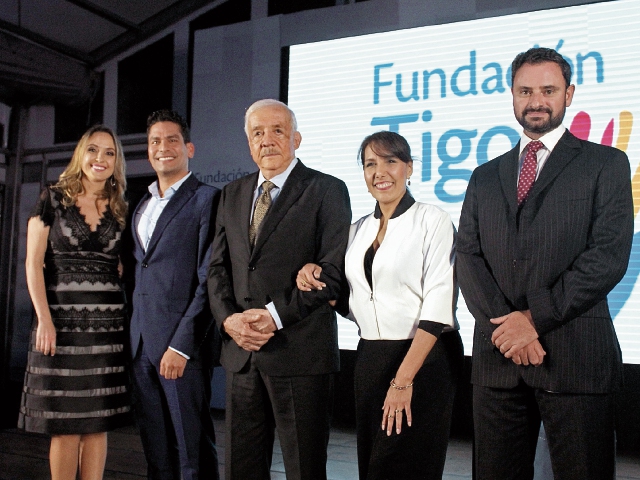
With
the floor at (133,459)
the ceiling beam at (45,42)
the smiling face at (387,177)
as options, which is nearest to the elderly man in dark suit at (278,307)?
the smiling face at (387,177)

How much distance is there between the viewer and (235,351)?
202cm

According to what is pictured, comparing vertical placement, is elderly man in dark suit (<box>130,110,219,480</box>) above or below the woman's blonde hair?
below

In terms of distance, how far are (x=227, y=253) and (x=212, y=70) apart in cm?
327

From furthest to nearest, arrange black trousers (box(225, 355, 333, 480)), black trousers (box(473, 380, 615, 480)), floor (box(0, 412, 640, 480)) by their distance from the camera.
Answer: floor (box(0, 412, 640, 480)) → black trousers (box(225, 355, 333, 480)) → black trousers (box(473, 380, 615, 480))

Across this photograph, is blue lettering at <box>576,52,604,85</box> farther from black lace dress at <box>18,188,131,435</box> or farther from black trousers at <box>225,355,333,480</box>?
black lace dress at <box>18,188,131,435</box>

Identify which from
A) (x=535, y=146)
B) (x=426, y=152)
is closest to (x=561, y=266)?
(x=535, y=146)

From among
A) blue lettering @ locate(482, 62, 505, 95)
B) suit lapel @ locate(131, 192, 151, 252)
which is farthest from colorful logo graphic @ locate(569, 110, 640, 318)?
suit lapel @ locate(131, 192, 151, 252)

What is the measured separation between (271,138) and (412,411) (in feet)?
3.27

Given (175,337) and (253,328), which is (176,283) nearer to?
(175,337)

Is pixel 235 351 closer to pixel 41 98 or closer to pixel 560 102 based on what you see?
pixel 560 102

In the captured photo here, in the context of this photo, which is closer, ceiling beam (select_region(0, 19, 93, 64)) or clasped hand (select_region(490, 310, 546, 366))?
clasped hand (select_region(490, 310, 546, 366))

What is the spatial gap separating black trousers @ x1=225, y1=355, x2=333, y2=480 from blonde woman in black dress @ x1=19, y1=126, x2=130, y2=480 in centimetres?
71

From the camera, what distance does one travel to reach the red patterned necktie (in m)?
1.78

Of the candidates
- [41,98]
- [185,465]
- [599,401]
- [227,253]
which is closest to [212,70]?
Result: [41,98]
